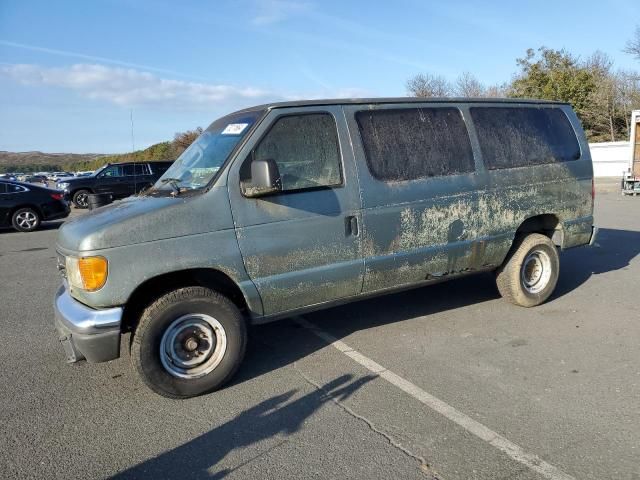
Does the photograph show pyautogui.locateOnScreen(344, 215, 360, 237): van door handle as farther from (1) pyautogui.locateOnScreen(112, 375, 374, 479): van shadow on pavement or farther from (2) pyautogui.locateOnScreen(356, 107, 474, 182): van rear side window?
(1) pyautogui.locateOnScreen(112, 375, 374, 479): van shadow on pavement

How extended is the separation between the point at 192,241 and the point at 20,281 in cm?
529

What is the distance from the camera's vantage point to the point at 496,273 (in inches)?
221

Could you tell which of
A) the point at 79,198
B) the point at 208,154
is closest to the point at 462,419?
the point at 208,154

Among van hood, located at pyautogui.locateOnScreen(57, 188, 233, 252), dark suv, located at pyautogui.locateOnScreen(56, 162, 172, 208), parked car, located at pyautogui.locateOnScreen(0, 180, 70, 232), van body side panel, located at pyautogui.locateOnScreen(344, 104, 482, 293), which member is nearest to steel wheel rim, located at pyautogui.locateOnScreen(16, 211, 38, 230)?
parked car, located at pyautogui.locateOnScreen(0, 180, 70, 232)

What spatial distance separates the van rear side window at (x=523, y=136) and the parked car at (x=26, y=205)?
42.0ft

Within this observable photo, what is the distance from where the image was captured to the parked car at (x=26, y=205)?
543 inches

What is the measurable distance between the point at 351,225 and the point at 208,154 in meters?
1.33

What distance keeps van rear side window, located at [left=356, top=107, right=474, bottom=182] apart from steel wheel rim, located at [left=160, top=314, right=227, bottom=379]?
73.0 inches

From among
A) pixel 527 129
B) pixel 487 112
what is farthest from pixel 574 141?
pixel 487 112

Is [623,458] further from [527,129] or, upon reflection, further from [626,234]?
[626,234]

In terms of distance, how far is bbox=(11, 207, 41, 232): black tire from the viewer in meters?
13.9

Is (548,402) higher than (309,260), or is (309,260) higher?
(309,260)

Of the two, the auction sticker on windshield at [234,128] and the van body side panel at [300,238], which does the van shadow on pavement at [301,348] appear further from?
the auction sticker on windshield at [234,128]

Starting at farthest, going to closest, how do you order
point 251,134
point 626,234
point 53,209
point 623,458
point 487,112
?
point 53,209 < point 626,234 < point 487,112 < point 251,134 < point 623,458
